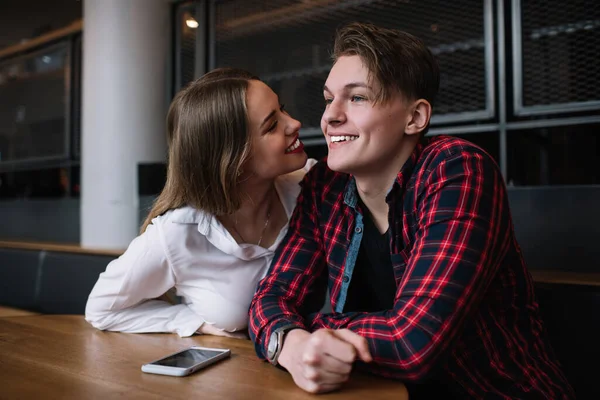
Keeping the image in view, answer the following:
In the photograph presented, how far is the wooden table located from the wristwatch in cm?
2

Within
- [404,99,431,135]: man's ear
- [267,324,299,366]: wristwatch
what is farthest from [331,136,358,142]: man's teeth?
[267,324,299,366]: wristwatch

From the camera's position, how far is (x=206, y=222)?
1.47 meters

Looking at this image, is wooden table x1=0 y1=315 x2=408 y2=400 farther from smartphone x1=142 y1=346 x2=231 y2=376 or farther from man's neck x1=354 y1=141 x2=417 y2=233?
man's neck x1=354 y1=141 x2=417 y2=233

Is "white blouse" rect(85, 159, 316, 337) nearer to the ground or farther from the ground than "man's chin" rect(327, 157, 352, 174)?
nearer to the ground

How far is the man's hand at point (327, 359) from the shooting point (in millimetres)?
904

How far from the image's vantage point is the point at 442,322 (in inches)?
38.1

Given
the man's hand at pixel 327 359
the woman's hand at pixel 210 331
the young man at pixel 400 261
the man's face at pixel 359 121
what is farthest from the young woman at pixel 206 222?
the man's hand at pixel 327 359

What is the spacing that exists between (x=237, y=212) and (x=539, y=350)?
850 millimetres

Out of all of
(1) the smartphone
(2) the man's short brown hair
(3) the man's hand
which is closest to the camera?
(3) the man's hand

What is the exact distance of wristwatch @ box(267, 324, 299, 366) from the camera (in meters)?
1.07

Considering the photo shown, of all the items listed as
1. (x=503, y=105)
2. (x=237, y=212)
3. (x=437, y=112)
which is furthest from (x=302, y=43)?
(x=237, y=212)

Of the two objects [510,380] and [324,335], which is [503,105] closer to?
[510,380]

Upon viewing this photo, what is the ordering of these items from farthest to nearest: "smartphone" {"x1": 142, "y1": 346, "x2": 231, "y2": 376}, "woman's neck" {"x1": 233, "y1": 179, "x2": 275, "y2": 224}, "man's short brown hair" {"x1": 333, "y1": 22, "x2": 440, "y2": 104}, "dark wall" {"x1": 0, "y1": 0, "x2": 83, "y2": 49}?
1. "dark wall" {"x1": 0, "y1": 0, "x2": 83, "y2": 49}
2. "woman's neck" {"x1": 233, "y1": 179, "x2": 275, "y2": 224}
3. "man's short brown hair" {"x1": 333, "y1": 22, "x2": 440, "y2": 104}
4. "smartphone" {"x1": 142, "y1": 346, "x2": 231, "y2": 376}

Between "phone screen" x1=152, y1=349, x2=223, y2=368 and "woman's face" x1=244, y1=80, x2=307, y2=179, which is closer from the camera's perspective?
"phone screen" x1=152, y1=349, x2=223, y2=368
